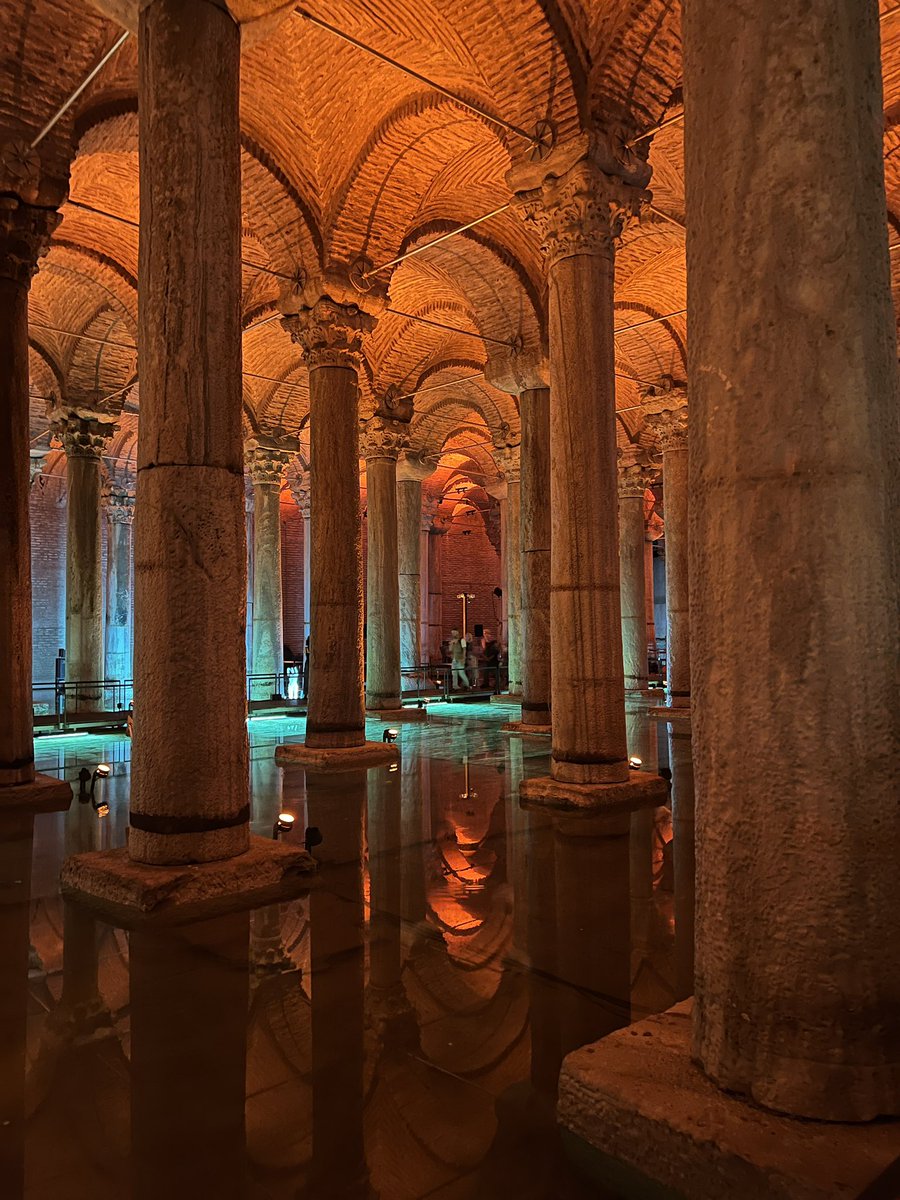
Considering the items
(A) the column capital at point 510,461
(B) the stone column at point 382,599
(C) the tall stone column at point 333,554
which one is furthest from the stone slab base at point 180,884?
(A) the column capital at point 510,461

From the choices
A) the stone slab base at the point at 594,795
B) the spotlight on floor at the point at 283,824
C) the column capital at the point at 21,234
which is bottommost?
the stone slab base at the point at 594,795

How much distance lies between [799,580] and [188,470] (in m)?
3.53

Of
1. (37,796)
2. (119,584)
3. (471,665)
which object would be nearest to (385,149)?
(37,796)

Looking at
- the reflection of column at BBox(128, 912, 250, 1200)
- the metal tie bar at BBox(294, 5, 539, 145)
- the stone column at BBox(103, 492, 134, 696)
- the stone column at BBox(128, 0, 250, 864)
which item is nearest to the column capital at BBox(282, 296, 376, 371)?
the metal tie bar at BBox(294, 5, 539, 145)

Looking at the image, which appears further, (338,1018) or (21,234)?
(21,234)

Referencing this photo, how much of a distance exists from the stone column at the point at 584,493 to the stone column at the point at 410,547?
468 inches

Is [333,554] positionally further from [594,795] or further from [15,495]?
[594,795]

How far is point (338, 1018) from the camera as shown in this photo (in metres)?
3.18

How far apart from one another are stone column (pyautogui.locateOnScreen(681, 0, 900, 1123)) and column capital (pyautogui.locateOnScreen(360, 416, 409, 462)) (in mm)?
13943

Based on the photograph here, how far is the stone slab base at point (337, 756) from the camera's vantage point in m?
9.37

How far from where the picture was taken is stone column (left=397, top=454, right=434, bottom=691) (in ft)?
63.5

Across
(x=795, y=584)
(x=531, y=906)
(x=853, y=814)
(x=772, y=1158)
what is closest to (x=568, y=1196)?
(x=772, y=1158)

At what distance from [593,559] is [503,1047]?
4.85 meters

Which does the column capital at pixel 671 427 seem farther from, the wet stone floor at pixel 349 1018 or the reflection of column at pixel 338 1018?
the reflection of column at pixel 338 1018
